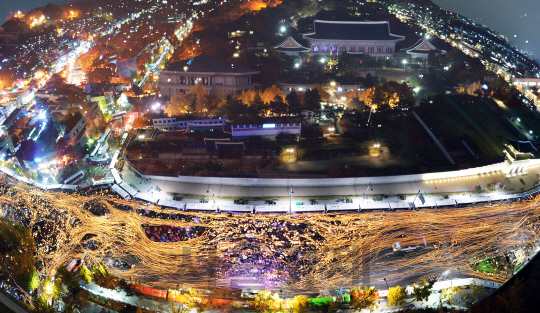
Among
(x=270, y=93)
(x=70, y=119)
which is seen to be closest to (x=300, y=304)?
(x=270, y=93)

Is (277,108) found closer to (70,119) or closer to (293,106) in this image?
(293,106)

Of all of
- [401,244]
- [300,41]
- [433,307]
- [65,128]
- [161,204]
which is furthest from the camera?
[300,41]

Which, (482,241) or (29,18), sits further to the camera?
(29,18)

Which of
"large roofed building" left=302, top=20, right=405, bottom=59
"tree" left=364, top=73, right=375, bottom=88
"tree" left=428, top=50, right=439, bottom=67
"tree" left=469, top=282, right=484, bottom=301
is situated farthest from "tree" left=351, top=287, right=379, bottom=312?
"large roofed building" left=302, top=20, right=405, bottom=59

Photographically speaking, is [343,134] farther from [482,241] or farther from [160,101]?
[160,101]

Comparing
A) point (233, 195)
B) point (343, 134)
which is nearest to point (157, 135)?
point (233, 195)
